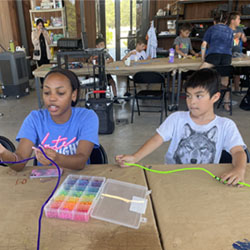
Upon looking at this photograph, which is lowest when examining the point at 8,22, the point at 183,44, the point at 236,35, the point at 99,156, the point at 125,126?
the point at 125,126

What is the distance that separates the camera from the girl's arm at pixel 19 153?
1044 mm

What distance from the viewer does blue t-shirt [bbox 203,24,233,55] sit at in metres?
3.57

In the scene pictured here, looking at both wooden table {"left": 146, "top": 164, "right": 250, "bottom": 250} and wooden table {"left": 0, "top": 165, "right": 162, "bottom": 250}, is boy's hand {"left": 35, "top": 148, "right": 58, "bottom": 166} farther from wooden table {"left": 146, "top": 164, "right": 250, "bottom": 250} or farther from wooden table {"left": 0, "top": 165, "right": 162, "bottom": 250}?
wooden table {"left": 146, "top": 164, "right": 250, "bottom": 250}

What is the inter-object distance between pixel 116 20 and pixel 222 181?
6.81 meters

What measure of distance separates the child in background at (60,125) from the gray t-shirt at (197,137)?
16.6 inches

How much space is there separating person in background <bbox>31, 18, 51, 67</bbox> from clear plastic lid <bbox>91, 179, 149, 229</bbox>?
5.23 metres

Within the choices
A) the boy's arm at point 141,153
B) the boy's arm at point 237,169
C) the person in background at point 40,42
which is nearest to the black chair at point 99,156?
the boy's arm at point 141,153

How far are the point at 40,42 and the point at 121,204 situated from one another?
5415 mm

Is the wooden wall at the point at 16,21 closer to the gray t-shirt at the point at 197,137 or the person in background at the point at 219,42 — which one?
the person in background at the point at 219,42

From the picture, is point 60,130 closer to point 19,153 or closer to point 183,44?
point 19,153

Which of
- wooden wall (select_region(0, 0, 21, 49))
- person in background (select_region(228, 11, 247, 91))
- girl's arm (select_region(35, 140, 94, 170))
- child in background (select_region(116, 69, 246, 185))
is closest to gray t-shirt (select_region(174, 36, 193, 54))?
person in background (select_region(228, 11, 247, 91))

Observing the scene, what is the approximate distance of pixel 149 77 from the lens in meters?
3.35

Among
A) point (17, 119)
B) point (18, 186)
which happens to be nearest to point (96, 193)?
point (18, 186)

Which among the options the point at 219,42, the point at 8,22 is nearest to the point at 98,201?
the point at 219,42
